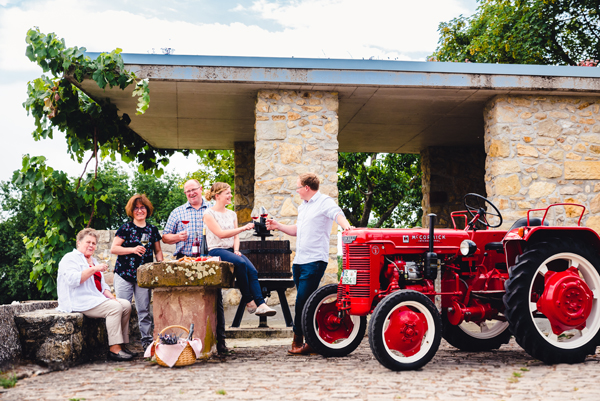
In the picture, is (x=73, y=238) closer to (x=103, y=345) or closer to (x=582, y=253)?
(x=103, y=345)

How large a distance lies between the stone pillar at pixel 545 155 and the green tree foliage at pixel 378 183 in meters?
10.3

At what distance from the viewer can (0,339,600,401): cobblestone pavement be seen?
10.9ft

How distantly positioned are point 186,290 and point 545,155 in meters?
5.19

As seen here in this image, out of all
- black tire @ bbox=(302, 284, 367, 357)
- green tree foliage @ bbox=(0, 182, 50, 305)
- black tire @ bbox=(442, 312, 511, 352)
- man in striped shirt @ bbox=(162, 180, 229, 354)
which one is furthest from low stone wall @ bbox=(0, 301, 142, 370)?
green tree foliage @ bbox=(0, 182, 50, 305)

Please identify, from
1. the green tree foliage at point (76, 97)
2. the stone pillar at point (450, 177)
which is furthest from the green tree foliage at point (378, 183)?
the green tree foliage at point (76, 97)

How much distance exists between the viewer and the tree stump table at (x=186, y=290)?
4484 mm

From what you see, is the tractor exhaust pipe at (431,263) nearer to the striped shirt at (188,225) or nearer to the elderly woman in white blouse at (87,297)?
the striped shirt at (188,225)

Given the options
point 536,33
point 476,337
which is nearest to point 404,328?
point 476,337

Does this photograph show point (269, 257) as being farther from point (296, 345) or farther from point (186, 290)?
point (186, 290)

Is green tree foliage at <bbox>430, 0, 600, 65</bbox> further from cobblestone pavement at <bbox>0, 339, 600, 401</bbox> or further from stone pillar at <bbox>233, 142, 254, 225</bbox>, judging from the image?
cobblestone pavement at <bbox>0, 339, 600, 401</bbox>

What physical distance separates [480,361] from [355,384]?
1420 millimetres

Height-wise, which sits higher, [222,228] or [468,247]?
[222,228]

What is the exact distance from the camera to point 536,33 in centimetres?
1606

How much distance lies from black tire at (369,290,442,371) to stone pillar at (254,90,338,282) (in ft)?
10.5
